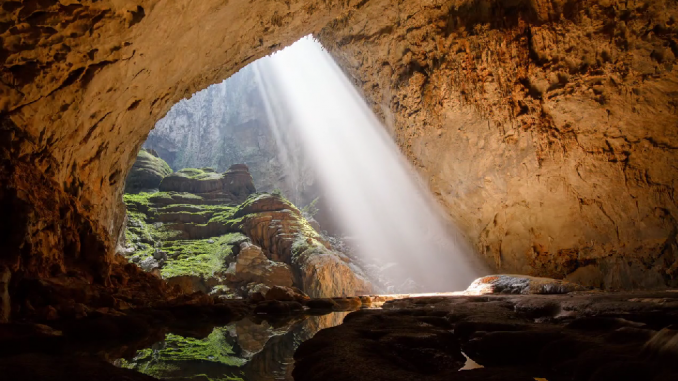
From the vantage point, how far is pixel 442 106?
14992 mm

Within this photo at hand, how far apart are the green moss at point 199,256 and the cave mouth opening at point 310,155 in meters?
11.9

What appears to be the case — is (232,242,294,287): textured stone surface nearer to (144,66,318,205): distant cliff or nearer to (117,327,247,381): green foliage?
(117,327,247,381): green foliage

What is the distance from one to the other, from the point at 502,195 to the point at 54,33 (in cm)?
1653

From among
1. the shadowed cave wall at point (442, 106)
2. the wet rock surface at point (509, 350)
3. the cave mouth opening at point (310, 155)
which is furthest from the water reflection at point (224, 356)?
the cave mouth opening at point (310, 155)

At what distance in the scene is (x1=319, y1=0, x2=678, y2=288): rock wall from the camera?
11.1 meters

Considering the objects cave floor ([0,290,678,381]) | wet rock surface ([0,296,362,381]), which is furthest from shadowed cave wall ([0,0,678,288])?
cave floor ([0,290,678,381])

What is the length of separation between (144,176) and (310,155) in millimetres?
26800

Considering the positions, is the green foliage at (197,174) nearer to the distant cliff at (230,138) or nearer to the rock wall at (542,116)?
the distant cliff at (230,138)

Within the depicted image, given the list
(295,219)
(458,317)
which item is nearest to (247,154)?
(295,219)

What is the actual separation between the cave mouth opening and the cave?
23.2 m

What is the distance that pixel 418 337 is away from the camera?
365cm

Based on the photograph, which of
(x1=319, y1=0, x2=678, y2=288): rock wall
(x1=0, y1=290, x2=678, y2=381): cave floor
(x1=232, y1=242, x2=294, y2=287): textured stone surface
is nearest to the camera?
(x1=0, y1=290, x2=678, y2=381): cave floor

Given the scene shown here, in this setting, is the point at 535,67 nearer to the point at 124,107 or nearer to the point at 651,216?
the point at 651,216

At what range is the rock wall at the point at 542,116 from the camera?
11.1m
